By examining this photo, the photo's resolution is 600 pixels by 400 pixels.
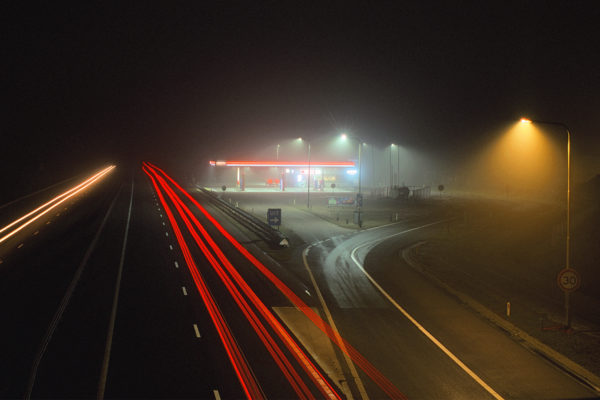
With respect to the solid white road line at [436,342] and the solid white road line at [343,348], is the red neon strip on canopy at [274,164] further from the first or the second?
the solid white road line at [343,348]

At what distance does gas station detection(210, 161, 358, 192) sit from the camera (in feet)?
290

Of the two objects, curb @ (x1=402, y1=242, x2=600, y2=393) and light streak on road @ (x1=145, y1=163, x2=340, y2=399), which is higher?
light streak on road @ (x1=145, y1=163, x2=340, y2=399)

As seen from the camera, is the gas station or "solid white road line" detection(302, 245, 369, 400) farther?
the gas station

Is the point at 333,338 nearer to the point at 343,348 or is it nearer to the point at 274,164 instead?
the point at 343,348

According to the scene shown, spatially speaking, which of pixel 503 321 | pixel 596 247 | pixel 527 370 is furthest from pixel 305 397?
pixel 596 247

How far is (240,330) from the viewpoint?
1518 centimetres

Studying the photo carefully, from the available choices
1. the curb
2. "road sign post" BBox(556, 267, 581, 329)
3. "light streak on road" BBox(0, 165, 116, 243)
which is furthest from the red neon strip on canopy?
"road sign post" BBox(556, 267, 581, 329)

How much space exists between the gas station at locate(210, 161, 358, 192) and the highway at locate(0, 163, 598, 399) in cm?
5816

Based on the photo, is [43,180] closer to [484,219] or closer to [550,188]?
[484,219]

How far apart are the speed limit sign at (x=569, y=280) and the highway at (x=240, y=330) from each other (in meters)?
2.64

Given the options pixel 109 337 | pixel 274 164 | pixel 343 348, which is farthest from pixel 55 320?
pixel 274 164

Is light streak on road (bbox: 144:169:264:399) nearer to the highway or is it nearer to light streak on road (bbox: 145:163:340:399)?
the highway

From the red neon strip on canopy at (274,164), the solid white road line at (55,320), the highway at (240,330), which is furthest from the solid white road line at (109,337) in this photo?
the red neon strip on canopy at (274,164)

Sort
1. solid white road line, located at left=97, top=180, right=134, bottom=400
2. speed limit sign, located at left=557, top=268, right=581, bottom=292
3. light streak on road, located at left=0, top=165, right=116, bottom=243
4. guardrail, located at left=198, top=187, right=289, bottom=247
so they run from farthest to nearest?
light streak on road, located at left=0, top=165, right=116, bottom=243 < guardrail, located at left=198, top=187, right=289, bottom=247 < speed limit sign, located at left=557, top=268, right=581, bottom=292 < solid white road line, located at left=97, top=180, right=134, bottom=400
